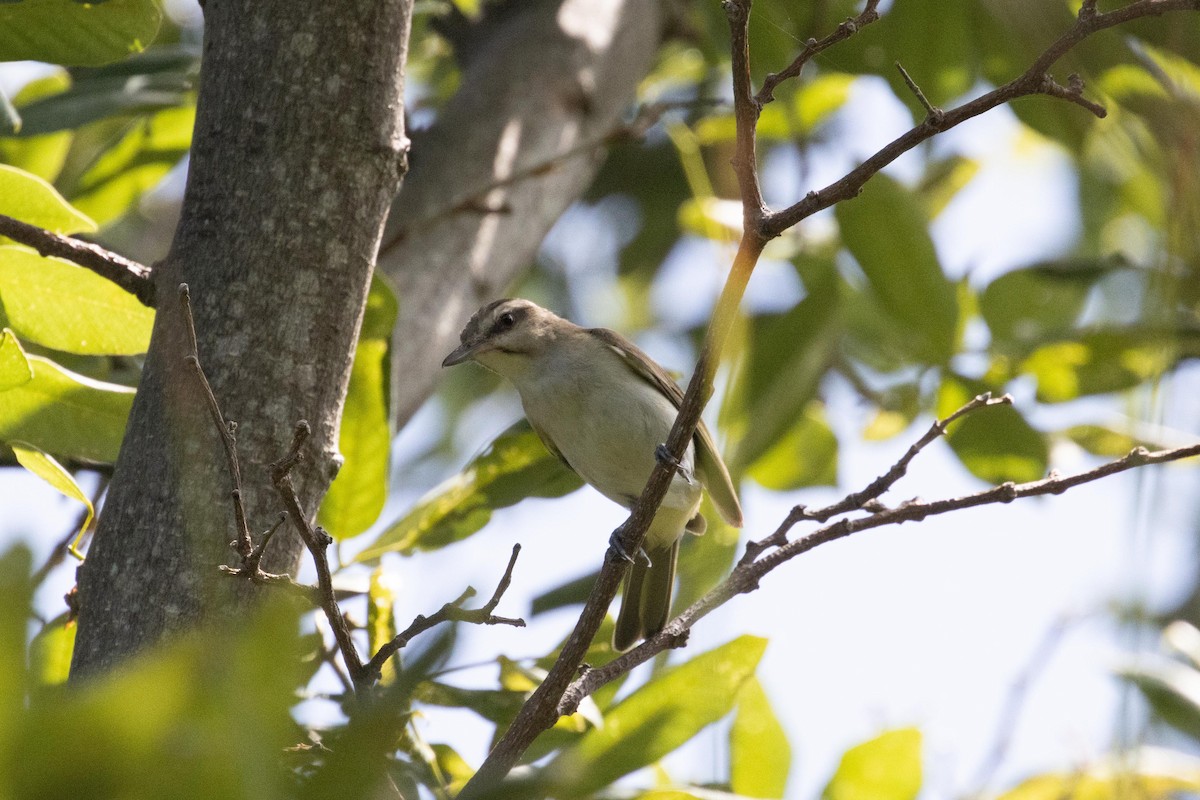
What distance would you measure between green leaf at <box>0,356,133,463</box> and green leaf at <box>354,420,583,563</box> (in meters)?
0.68

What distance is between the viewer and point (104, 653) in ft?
5.97

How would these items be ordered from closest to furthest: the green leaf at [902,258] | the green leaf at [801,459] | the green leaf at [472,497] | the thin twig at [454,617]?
the thin twig at [454,617], the green leaf at [472,497], the green leaf at [902,258], the green leaf at [801,459]

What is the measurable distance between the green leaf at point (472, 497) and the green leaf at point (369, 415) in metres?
0.21

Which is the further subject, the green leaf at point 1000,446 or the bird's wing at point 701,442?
the bird's wing at point 701,442

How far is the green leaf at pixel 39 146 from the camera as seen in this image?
3.42 m

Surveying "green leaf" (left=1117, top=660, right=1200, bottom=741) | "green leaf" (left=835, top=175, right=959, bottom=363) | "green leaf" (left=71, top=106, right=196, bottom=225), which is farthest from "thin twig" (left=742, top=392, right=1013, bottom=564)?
"green leaf" (left=71, top=106, right=196, bottom=225)

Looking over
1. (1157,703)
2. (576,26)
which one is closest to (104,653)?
(1157,703)

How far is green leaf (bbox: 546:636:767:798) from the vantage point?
2.32 meters

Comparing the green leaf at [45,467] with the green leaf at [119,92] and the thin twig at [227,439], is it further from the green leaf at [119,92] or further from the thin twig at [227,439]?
the green leaf at [119,92]

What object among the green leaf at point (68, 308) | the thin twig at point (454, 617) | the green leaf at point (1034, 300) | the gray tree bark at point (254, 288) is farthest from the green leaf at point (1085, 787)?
the green leaf at point (68, 308)

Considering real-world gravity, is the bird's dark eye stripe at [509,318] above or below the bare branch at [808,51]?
above

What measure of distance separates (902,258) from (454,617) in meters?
2.48

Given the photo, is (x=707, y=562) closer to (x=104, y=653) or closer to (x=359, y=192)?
(x=359, y=192)

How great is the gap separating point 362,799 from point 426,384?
2.79 m
